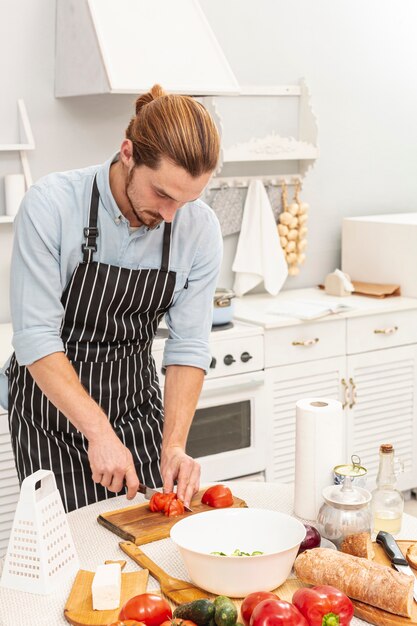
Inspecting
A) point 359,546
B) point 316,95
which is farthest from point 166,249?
point 316,95

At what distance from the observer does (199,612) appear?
1.32m

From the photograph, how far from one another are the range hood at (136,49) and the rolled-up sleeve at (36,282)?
1.30 meters

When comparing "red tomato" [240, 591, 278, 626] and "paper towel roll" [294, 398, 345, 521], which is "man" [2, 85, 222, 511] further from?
"red tomato" [240, 591, 278, 626]

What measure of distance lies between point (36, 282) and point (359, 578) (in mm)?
915

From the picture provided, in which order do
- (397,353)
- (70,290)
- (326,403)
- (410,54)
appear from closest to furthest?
1. (326,403)
2. (70,290)
3. (397,353)
4. (410,54)

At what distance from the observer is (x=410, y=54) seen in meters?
4.44

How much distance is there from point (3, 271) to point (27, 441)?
145cm

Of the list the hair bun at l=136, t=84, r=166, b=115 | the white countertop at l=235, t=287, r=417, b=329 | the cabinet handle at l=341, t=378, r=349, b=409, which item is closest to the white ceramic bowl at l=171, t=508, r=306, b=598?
the hair bun at l=136, t=84, r=166, b=115

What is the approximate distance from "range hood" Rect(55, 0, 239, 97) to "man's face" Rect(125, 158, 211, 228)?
1.29 m

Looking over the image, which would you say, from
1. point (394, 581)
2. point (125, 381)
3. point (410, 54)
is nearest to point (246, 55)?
point (410, 54)

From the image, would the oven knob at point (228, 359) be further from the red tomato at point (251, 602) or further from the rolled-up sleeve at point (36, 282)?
the red tomato at point (251, 602)

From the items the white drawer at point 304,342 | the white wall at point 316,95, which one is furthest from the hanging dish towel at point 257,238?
the white drawer at point 304,342

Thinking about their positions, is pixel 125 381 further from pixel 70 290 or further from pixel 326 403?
pixel 326 403

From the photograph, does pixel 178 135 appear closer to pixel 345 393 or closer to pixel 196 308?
pixel 196 308
